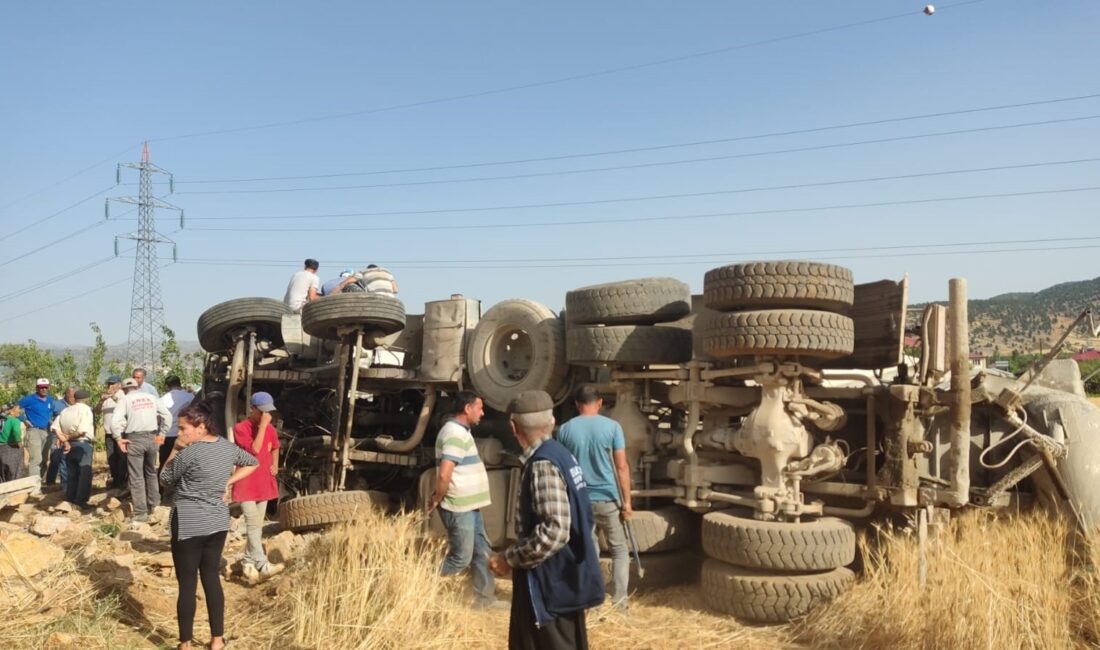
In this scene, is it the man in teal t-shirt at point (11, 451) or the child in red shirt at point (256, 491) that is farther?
the man in teal t-shirt at point (11, 451)

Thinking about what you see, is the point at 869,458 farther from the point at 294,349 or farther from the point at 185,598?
the point at 294,349

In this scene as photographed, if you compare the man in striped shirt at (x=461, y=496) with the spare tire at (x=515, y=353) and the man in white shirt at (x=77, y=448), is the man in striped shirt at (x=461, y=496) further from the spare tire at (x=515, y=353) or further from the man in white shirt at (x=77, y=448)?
the man in white shirt at (x=77, y=448)

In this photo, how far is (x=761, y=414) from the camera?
661 centimetres

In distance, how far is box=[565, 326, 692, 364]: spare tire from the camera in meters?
7.36

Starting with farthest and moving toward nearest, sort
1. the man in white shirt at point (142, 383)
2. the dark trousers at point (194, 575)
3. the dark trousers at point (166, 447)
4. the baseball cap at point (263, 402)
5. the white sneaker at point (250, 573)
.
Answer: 1. the dark trousers at point (166, 447)
2. the man in white shirt at point (142, 383)
3. the baseball cap at point (263, 402)
4. the white sneaker at point (250, 573)
5. the dark trousers at point (194, 575)

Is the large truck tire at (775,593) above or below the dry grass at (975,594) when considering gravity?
below

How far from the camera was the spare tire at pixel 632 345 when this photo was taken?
736cm

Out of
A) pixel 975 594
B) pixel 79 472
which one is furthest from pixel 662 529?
pixel 79 472

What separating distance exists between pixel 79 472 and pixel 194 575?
7.43 m

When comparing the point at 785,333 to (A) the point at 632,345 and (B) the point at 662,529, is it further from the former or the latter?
(B) the point at 662,529

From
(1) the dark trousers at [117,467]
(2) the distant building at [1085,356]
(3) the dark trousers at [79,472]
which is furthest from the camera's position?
(1) the dark trousers at [117,467]

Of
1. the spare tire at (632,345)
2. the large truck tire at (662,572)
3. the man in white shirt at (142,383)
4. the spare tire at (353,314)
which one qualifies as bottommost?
the large truck tire at (662,572)

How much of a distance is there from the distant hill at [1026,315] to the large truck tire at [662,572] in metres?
65.3

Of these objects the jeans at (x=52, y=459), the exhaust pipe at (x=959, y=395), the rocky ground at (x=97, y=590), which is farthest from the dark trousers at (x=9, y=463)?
the exhaust pipe at (x=959, y=395)
